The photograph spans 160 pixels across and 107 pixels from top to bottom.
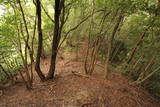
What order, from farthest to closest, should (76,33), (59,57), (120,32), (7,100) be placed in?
(59,57)
(76,33)
(120,32)
(7,100)

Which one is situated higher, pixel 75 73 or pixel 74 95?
pixel 74 95

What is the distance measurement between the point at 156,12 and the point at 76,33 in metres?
4.97

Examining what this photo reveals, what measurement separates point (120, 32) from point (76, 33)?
296 centimetres

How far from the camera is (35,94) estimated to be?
4.36 meters

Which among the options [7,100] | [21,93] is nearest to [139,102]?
[21,93]

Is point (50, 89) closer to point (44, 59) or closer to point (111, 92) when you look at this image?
point (111, 92)

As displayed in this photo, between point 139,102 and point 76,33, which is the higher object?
point 76,33

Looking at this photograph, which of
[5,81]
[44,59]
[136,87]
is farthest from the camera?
[44,59]

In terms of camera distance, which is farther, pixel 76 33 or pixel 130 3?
pixel 76 33

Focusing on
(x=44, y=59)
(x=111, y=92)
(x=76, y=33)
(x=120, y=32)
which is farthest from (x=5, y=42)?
(x=120, y=32)

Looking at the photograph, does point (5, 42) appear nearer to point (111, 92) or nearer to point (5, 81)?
point (5, 81)

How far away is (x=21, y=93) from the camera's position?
4.65 meters

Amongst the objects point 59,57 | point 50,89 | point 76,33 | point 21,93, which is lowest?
point 59,57

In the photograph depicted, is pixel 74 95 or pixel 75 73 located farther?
pixel 75 73
